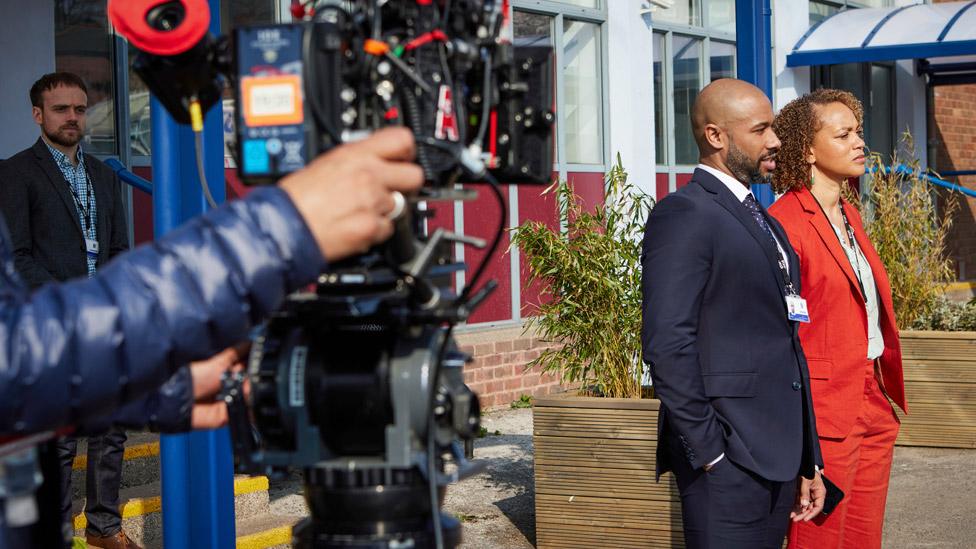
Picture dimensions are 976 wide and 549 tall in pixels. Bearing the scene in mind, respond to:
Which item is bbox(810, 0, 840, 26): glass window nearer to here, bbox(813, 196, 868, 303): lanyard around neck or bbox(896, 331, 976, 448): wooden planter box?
bbox(896, 331, 976, 448): wooden planter box

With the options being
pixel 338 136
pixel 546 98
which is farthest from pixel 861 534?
pixel 338 136

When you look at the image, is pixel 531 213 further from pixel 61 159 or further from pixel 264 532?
pixel 61 159

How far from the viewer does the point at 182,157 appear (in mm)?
4359

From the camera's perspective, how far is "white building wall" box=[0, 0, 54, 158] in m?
7.05

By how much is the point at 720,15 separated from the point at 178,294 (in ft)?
40.8

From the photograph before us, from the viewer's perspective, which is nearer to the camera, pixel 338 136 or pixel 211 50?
pixel 338 136

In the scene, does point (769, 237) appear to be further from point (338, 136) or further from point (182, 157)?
point (338, 136)

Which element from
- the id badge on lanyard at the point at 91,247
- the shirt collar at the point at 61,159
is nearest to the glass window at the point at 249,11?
the shirt collar at the point at 61,159

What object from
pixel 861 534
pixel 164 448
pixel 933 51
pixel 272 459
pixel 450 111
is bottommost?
pixel 861 534

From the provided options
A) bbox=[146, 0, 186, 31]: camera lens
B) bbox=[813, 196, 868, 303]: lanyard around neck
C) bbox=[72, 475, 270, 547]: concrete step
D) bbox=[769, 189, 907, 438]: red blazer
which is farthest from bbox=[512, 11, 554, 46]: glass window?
bbox=[146, 0, 186, 31]: camera lens

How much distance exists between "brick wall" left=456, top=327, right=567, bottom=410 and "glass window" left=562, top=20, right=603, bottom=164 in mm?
1829

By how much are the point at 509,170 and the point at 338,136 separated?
399 mm

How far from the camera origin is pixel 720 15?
13.3 m

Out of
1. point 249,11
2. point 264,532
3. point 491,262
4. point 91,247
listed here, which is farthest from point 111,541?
point 491,262
